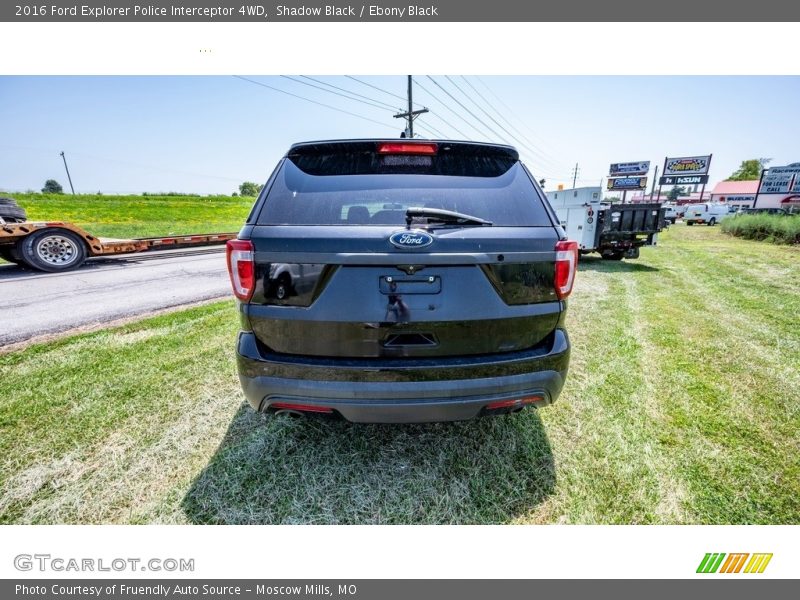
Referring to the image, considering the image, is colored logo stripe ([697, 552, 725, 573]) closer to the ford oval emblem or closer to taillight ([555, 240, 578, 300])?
taillight ([555, 240, 578, 300])

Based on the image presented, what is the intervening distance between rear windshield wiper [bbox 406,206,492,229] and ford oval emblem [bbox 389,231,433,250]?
92 mm

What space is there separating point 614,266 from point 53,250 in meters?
13.8

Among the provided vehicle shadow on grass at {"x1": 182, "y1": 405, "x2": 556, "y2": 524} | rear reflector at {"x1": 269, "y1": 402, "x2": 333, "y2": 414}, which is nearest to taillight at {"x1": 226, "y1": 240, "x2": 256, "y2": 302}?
rear reflector at {"x1": 269, "y1": 402, "x2": 333, "y2": 414}

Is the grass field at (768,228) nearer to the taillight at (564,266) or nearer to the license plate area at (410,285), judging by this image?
the taillight at (564,266)

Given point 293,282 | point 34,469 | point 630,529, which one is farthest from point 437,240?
point 34,469

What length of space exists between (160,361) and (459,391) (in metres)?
3.24

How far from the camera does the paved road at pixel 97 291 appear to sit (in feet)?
14.7

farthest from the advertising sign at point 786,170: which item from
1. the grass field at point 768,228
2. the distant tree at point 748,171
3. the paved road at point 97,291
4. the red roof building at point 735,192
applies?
the distant tree at point 748,171

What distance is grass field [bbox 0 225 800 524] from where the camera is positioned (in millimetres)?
1885

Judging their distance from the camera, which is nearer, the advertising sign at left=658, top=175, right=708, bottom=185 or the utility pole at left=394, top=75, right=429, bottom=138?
the utility pole at left=394, top=75, right=429, bottom=138

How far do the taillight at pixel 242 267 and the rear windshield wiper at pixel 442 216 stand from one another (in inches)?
31.5

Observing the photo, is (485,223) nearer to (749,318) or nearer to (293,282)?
(293,282)

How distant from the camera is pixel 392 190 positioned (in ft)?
6.15

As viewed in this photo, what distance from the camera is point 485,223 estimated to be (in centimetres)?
172
